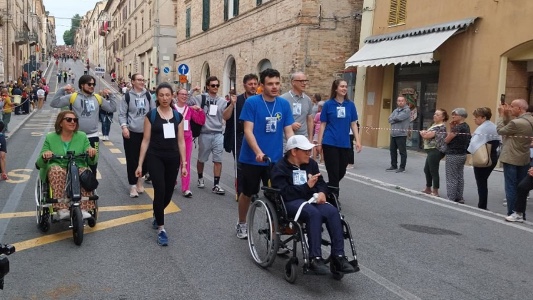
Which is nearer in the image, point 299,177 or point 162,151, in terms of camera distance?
point 299,177

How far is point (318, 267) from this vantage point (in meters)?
4.25

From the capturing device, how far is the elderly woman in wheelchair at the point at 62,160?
5.83 meters

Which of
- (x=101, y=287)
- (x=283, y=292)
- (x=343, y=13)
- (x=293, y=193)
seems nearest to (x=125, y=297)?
(x=101, y=287)

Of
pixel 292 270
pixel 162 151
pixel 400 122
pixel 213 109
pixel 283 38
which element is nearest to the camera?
pixel 292 270

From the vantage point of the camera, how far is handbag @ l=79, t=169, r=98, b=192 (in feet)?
19.2

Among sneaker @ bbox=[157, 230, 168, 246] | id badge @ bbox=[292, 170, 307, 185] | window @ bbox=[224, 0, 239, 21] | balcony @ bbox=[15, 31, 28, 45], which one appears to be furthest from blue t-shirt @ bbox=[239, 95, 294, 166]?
balcony @ bbox=[15, 31, 28, 45]

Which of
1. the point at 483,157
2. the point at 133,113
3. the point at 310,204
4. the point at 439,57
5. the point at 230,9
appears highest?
the point at 230,9

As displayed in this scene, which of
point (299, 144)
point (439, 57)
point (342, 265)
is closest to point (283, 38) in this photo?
point (439, 57)

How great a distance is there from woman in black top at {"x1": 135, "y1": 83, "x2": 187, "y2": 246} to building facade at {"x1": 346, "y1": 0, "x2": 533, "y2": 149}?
951 cm

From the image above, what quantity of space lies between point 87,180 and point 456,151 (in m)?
5.85

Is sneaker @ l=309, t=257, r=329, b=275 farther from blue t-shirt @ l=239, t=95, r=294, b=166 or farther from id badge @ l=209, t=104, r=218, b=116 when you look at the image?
id badge @ l=209, t=104, r=218, b=116

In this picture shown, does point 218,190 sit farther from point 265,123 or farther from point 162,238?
point 265,123

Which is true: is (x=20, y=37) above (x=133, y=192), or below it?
above

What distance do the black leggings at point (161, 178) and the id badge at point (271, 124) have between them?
1.13 m
